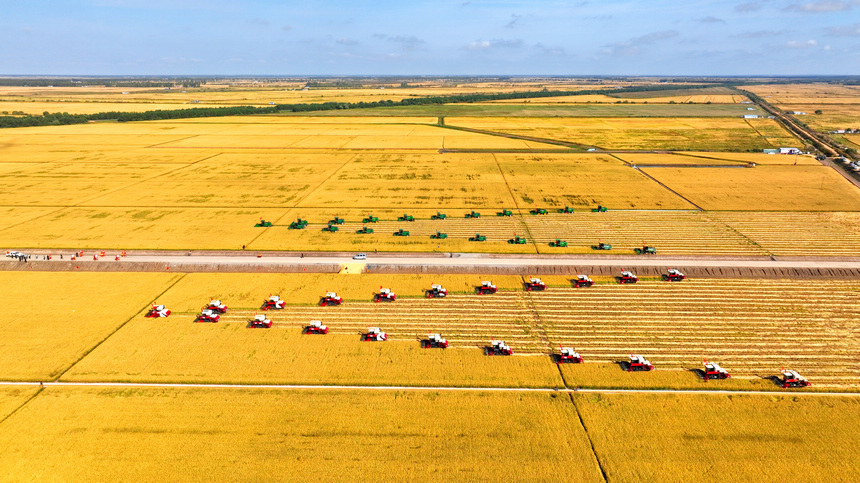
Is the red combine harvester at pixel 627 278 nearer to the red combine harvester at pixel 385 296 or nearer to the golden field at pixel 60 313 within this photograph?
the red combine harvester at pixel 385 296

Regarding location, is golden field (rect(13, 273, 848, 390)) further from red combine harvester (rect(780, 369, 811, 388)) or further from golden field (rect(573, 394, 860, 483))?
golden field (rect(573, 394, 860, 483))

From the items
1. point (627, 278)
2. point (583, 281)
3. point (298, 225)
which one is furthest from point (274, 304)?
point (627, 278)

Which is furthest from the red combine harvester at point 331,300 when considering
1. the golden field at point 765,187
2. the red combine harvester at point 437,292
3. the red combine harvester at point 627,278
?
the golden field at point 765,187

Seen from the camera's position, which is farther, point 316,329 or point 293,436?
point 316,329

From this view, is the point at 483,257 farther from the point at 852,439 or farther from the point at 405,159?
the point at 405,159

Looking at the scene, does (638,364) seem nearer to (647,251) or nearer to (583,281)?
(583,281)

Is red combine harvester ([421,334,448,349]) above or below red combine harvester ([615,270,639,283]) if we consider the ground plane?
below

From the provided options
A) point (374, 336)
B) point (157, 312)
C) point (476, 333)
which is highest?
point (157, 312)

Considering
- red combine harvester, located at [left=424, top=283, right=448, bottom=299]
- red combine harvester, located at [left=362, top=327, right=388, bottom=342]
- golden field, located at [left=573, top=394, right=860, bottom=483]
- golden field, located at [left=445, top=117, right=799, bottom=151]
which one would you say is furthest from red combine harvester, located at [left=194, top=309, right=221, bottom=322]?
golden field, located at [left=445, top=117, right=799, bottom=151]
